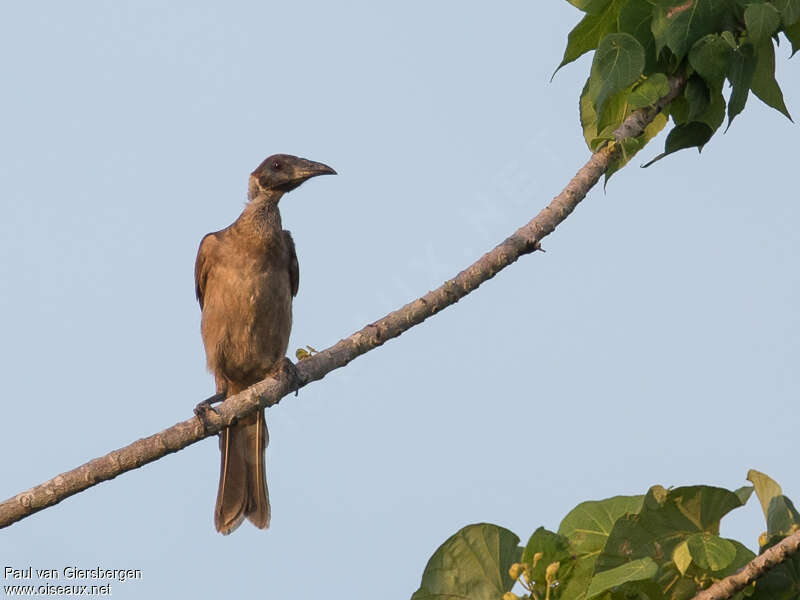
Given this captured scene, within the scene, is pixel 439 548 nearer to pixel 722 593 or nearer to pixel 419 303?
pixel 722 593

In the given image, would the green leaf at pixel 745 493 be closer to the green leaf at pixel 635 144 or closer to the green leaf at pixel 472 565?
the green leaf at pixel 472 565

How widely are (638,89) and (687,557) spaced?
235 cm

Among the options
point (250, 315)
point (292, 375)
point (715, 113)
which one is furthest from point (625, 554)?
point (250, 315)

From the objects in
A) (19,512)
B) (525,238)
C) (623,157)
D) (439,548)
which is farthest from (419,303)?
(19,512)

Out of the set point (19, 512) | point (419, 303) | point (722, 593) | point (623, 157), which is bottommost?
point (722, 593)

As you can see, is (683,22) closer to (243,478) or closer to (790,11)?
(790,11)

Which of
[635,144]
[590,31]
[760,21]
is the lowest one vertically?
[635,144]

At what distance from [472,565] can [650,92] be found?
91.9 inches

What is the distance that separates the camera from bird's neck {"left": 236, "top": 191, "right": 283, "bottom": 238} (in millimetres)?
7230

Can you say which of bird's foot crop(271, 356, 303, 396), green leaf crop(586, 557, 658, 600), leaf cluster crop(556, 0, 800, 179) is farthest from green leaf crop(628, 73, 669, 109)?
green leaf crop(586, 557, 658, 600)

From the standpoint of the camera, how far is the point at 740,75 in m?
4.80

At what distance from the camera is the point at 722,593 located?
3170 millimetres

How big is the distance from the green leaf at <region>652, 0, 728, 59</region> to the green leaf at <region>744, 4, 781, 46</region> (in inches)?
7.1

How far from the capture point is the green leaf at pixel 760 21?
4535 mm
